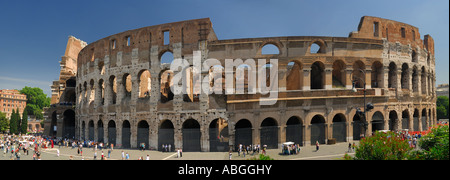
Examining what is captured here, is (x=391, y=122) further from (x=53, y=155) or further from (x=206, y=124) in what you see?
(x=53, y=155)

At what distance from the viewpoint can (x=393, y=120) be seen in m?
27.9

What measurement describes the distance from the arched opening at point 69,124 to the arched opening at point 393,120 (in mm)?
43248

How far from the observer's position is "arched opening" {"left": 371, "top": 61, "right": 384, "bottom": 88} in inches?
1035

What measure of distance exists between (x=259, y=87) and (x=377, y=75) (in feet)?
47.2


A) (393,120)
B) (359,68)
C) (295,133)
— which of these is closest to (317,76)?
(359,68)

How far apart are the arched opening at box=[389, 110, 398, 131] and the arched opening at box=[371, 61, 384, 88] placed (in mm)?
3737

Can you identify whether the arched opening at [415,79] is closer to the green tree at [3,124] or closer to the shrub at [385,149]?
the shrub at [385,149]

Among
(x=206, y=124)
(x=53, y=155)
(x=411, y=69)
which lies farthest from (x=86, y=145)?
(x=411, y=69)

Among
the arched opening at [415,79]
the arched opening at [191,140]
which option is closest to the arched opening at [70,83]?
the arched opening at [191,140]

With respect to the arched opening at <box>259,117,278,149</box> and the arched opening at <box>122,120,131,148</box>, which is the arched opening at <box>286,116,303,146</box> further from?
the arched opening at <box>122,120,131,148</box>

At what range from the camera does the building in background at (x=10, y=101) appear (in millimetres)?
75963

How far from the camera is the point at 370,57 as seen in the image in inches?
997

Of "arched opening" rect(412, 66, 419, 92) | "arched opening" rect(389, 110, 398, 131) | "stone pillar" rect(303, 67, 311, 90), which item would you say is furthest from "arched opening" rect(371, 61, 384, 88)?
"stone pillar" rect(303, 67, 311, 90)

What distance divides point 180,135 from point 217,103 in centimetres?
488
